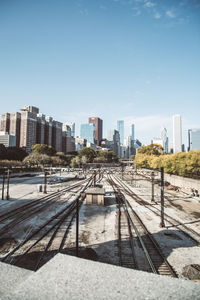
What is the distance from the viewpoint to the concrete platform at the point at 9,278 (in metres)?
2.05

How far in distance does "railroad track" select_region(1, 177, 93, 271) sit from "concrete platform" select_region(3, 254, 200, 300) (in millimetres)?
5320

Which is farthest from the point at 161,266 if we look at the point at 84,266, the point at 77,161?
the point at 77,161

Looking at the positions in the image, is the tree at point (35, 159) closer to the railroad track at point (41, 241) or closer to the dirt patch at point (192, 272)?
the railroad track at point (41, 241)

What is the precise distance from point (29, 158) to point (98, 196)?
67.8 meters

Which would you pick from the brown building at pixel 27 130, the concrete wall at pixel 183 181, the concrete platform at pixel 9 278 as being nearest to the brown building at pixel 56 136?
the brown building at pixel 27 130

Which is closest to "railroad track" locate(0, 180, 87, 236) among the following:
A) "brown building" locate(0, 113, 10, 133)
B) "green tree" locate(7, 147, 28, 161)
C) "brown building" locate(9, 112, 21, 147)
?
"green tree" locate(7, 147, 28, 161)

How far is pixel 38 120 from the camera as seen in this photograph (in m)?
158

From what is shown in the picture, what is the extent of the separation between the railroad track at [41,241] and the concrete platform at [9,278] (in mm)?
5215

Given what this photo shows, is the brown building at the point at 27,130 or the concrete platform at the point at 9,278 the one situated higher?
the brown building at the point at 27,130


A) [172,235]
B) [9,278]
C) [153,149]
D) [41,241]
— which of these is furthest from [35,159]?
[9,278]

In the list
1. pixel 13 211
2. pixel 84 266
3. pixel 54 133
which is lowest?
pixel 13 211

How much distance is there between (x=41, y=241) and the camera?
35.4 ft

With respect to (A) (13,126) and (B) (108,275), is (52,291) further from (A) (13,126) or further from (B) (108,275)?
(A) (13,126)

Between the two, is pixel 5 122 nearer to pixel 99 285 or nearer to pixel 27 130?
pixel 27 130
